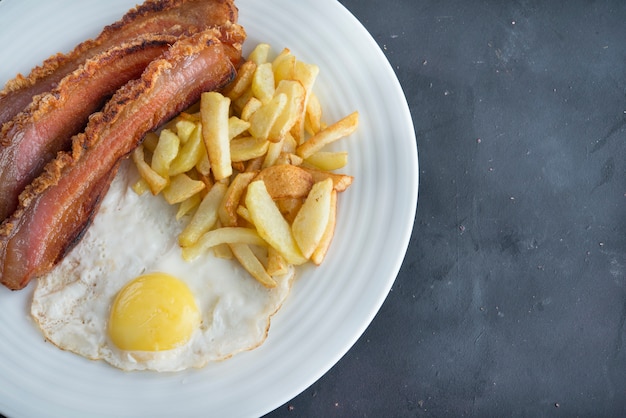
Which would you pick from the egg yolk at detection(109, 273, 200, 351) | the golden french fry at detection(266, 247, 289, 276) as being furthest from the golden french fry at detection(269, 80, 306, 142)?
the egg yolk at detection(109, 273, 200, 351)

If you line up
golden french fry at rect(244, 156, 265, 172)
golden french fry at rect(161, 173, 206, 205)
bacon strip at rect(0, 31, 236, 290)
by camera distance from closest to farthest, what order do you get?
bacon strip at rect(0, 31, 236, 290), golden french fry at rect(161, 173, 206, 205), golden french fry at rect(244, 156, 265, 172)

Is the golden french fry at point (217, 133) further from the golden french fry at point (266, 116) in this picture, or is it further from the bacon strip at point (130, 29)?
the bacon strip at point (130, 29)

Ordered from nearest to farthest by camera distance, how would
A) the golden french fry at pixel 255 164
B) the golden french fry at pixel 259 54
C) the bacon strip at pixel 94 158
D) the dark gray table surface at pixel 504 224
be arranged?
the bacon strip at pixel 94 158, the golden french fry at pixel 255 164, the golden french fry at pixel 259 54, the dark gray table surface at pixel 504 224

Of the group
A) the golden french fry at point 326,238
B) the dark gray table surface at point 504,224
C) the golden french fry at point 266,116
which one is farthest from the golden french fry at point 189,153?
the dark gray table surface at point 504,224

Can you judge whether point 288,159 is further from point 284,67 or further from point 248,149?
point 284,67

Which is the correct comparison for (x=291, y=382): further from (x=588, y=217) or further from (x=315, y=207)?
(x=588, y=217)

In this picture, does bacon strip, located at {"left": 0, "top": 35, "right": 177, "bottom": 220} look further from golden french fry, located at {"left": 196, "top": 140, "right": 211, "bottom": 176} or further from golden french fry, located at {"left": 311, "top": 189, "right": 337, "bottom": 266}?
golden french fry, located at {"left": 311, "top": 189, "right": 337, "bottom": 266}
